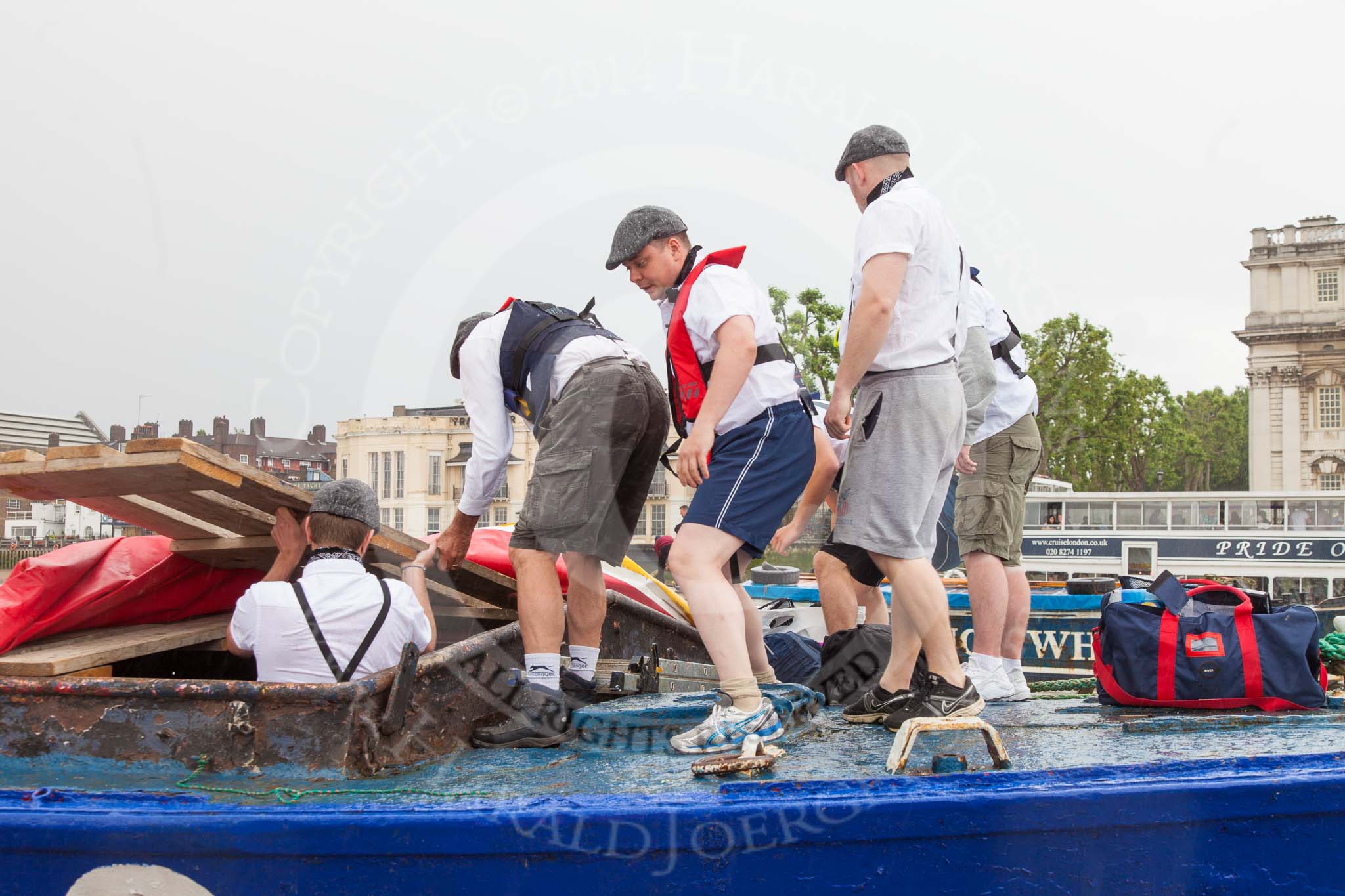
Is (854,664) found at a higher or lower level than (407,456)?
lower

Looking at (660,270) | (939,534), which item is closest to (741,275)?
(660,270)

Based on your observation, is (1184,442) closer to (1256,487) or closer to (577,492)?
(1256,487)

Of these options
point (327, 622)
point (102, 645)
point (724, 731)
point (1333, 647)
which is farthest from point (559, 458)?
point (1333, 647)

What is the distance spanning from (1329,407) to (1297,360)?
327 cm

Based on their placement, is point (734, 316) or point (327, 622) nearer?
point (327, 622)

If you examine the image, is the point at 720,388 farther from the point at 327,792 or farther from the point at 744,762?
the point at 327,792

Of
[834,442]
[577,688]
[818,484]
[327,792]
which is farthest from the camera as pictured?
[834,442]

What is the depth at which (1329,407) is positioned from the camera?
61.4 meters

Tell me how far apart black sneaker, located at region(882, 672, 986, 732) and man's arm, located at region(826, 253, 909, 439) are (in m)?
0.98

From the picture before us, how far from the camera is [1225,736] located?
125 inches

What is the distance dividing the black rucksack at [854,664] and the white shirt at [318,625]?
192 cm

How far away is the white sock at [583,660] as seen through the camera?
3.90 meters

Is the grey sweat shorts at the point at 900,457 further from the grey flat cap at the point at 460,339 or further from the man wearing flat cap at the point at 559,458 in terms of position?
the grey flat cap at the point at 460,339

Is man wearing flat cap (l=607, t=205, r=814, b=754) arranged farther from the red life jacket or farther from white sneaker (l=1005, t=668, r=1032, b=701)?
white sneaker (l=1005, t=668, r=1032, b=701)
